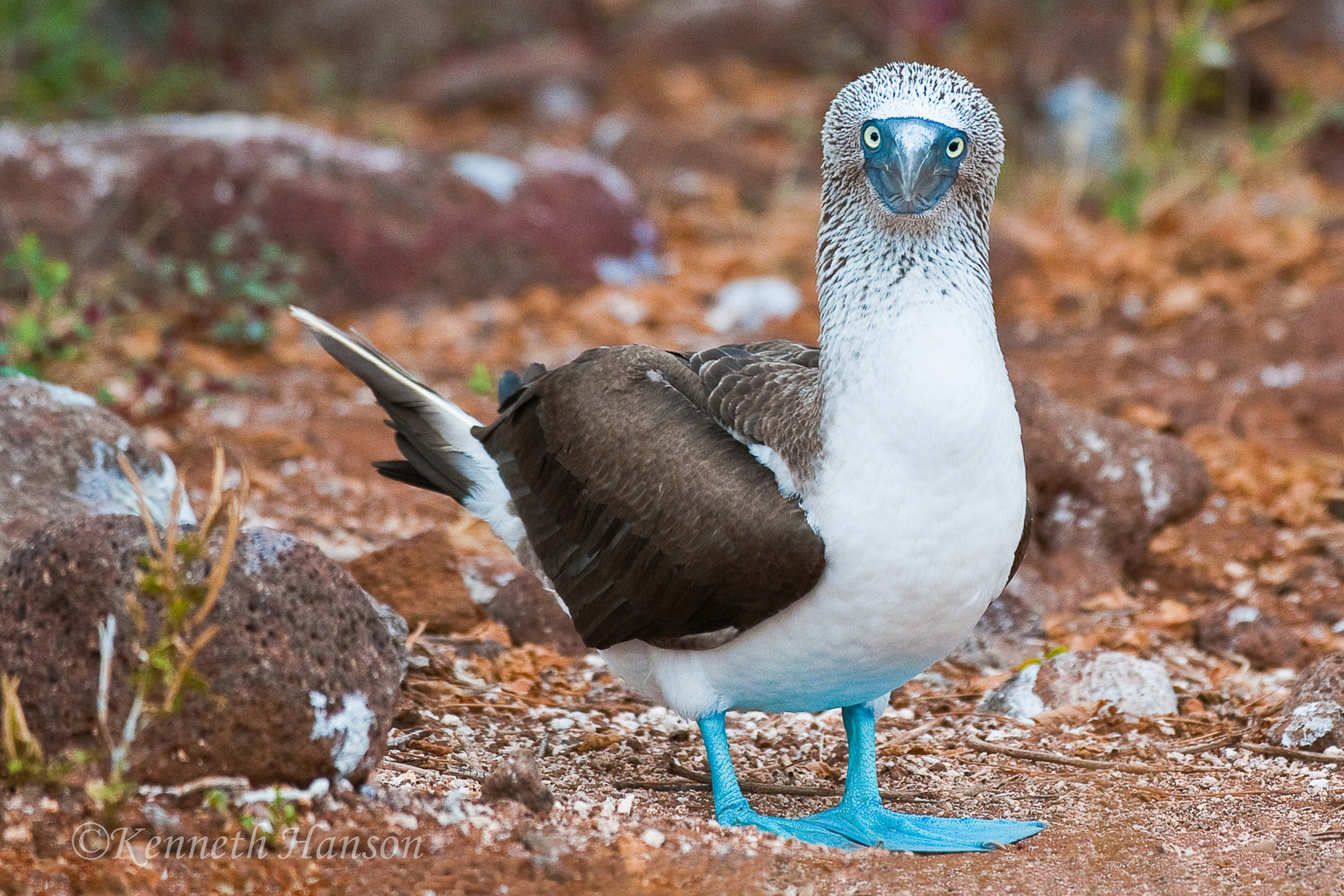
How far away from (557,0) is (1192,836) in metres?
12.0

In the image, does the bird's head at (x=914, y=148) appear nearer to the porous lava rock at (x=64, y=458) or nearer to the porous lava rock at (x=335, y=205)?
the porous lava rock at (x=64, y=458)

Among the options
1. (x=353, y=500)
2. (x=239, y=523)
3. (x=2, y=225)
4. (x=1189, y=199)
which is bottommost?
(x=239, y=523)

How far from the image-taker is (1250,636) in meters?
4.58

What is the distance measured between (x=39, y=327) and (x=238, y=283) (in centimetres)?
111

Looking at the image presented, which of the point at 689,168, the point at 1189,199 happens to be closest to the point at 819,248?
the point at 1189,199

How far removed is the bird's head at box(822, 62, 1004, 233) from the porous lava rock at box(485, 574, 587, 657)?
1748 mm

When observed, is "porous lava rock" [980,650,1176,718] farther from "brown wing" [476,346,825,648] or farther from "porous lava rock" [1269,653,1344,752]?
"brown wing" [476,346,825,648]

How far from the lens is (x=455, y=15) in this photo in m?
Result: 13.6

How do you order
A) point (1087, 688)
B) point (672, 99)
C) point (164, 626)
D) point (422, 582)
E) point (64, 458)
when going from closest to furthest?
point (164, 626) → point (1087, 688) → point (64, 458) → point (422, 582) → point (672, 99)

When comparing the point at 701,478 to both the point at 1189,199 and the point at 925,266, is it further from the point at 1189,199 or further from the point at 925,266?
the point at 1189,199

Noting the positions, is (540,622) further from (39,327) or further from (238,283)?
(238,283)

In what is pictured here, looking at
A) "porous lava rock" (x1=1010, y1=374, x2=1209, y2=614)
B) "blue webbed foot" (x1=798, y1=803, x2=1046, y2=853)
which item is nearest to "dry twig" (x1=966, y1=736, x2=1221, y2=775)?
"blue webbed foot" (x1=798, y1=803, x2=1046, y2=853)

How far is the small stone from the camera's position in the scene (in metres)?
3.03

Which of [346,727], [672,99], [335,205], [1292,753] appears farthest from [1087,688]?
[672,99]
